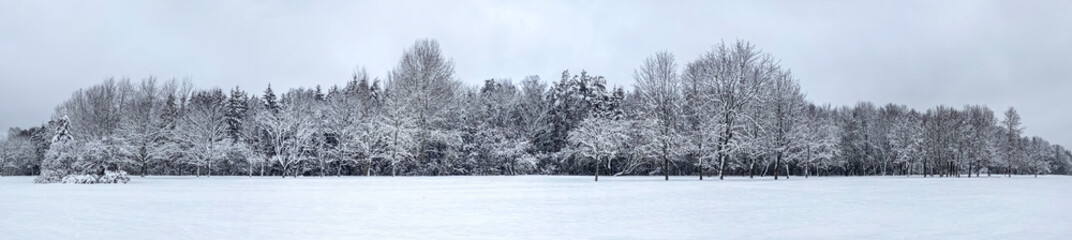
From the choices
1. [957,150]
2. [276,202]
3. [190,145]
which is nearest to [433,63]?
[190,145]

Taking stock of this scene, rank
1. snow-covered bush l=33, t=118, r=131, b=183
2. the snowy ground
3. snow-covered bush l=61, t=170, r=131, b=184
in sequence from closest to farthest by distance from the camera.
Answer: the snowy ground
snow-covered bush l=61, t=170, r=131, b=184
snow-covered bush l=33, t=118, r=131, b=183

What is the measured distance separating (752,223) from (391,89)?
4550 centimetres

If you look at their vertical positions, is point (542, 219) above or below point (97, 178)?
above

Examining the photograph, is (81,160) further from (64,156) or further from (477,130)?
(477,130)

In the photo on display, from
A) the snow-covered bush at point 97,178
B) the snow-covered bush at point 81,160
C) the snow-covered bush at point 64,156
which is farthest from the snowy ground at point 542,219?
the snow-covered bush at point 64,156

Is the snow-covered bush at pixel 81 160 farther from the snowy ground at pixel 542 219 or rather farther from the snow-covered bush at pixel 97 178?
the snowy ground at pixel 542 219

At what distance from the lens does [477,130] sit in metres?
57.8

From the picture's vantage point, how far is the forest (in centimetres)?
4069

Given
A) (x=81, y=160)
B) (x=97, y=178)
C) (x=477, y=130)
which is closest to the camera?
(x=97, y=178)

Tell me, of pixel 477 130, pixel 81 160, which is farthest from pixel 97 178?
pixel 477 130

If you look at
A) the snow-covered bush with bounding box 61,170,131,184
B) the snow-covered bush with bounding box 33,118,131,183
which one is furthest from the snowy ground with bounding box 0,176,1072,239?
the snow-covered bush with bounding box 33,118,131,183

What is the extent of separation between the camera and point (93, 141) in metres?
47.2

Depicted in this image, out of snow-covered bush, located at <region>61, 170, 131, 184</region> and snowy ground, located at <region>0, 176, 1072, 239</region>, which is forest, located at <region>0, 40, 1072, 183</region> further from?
snowy ground, located at <region>0, 176, 1072, 239</region>

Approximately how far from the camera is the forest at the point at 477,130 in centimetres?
4069
